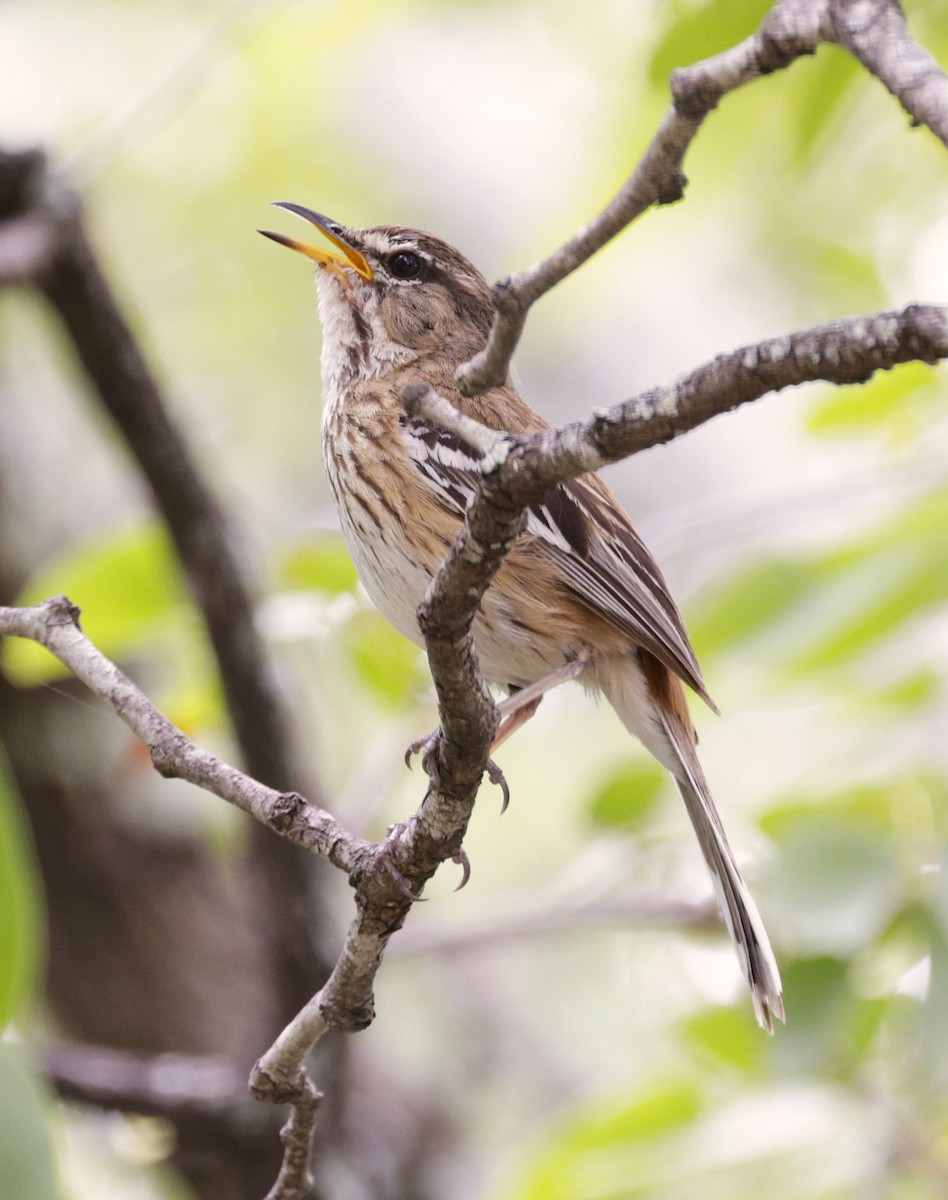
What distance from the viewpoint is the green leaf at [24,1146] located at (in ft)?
8.49

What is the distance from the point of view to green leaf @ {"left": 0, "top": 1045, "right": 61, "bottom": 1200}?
8.49ft

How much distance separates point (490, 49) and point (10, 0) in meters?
3.17

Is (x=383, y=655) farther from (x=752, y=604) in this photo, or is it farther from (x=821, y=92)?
(x=821, y=92)

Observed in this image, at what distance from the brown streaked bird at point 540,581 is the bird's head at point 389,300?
0.64ft

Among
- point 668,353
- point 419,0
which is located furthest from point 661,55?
point 668,353

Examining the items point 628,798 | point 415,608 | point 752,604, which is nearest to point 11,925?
point 415,608

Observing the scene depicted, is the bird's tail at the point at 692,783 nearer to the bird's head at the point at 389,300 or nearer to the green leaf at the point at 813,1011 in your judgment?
the green leaf at the point at 813,1011

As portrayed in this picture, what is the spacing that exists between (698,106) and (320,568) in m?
2.56

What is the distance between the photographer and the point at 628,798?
14.2 feet

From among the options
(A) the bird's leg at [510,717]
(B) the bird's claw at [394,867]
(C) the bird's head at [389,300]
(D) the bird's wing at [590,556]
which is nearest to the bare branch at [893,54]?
(A) the bird's leg at [510,717]

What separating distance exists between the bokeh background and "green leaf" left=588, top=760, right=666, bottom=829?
12 millimetres

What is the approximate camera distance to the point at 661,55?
323 cm

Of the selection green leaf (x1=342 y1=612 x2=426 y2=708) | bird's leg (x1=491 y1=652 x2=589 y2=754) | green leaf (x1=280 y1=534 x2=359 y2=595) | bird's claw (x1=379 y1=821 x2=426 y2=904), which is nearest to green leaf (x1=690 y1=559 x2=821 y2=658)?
bird's leg (x1=491 y1=652 x2=589 y2=754)

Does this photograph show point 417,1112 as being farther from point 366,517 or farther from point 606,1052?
point 366,517
